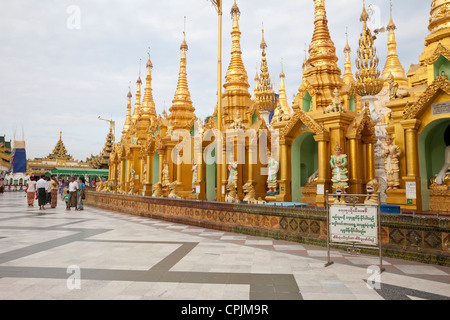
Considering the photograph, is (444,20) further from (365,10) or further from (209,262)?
(365,10)

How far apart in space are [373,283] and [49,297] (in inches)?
176

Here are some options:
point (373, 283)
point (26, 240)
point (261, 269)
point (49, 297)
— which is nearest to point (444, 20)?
point (373, 283)

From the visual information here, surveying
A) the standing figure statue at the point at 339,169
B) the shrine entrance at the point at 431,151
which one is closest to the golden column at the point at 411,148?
the shrine entrance at the point at 431,151

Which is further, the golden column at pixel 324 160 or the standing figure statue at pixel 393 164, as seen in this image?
the golden column at pixel 324 160

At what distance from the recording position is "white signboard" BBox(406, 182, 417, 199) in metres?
7.88

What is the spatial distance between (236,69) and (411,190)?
11760 mm

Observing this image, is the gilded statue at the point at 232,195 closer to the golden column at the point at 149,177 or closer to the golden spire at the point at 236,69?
the golden spire at the point at 236,69

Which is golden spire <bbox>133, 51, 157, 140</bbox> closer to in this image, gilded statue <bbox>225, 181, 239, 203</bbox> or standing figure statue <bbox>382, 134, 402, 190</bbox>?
gilded statue <bbox>225, 181, 239, 203</bbox>

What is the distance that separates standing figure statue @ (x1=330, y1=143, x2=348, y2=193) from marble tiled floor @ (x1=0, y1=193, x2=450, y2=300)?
11.1 ft

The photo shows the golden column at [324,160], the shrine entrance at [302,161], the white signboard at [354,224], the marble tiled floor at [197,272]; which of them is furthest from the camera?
the shrine entrance at [302,161]

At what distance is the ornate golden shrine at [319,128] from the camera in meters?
8.29

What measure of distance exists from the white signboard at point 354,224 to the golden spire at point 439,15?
7433mm

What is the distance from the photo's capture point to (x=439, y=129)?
28.8 feet

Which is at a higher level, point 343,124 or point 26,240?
point 343,124
